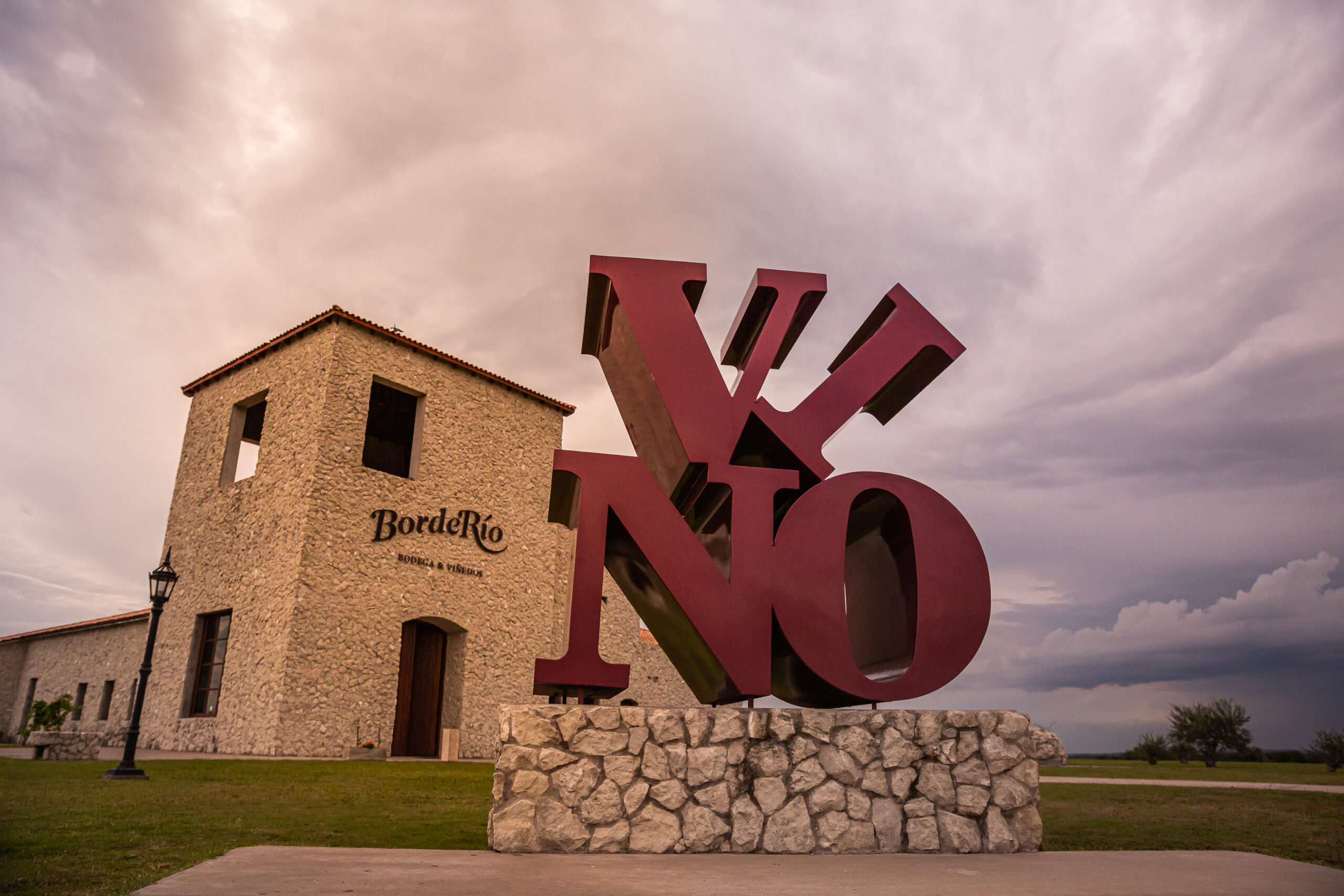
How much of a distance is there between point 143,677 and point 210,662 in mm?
6068

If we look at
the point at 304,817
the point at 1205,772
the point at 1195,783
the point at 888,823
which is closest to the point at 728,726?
the point at 888,823

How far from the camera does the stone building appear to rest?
1505 centimetres

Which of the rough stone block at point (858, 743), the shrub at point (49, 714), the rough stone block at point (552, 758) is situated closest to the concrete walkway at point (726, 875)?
the rough stone block at point (552, 758)

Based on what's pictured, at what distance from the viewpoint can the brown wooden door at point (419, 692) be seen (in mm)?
16453

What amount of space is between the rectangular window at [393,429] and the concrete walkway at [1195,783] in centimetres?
1413

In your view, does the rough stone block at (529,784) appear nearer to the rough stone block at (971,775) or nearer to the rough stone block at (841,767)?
the rough stone block at (841,767)

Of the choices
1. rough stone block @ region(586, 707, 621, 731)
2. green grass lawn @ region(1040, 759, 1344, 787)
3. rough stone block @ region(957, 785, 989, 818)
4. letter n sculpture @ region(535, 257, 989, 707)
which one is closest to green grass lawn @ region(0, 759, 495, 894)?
rough stone block @ region(586, 707, 621, 731)

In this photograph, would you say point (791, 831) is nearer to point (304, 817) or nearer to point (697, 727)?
point (697, 727)

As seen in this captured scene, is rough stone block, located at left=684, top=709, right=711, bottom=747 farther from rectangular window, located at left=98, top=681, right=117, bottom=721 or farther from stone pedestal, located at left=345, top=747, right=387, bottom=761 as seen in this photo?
rectangular window, located at left=98, top=681, right=117, bottom=721

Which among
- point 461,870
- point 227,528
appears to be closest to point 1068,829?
point 461,870

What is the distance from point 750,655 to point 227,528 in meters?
15.3

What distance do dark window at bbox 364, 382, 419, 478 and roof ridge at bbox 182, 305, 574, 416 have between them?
4.90 ft

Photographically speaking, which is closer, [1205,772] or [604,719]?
[604,719]

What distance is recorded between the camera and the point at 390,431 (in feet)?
69.4
